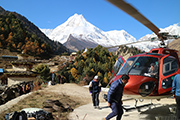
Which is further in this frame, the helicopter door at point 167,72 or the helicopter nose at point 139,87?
the helicopter door at point 167,72

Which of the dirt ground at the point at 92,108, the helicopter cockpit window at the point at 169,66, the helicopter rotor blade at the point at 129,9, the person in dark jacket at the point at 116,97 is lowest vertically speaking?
the dirt ground at the point at 92,108

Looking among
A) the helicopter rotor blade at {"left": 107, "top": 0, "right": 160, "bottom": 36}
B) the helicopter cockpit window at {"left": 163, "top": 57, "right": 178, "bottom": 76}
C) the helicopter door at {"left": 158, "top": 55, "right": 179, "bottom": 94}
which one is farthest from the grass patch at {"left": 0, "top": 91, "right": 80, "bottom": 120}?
the helicopter rotor blade at {"left": 107, "top": 0, "right": 160, "bottom": 36}

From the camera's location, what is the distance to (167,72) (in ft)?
20.0

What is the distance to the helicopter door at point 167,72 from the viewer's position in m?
5.89

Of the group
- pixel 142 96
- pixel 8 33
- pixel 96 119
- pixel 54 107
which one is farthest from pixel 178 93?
pixel 8 33

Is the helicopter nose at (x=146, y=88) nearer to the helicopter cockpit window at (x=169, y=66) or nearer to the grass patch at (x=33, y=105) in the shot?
the helicopter cockpit window at (x=169, y=66)

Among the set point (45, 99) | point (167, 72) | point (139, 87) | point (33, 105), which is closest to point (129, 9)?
point (139, 87)

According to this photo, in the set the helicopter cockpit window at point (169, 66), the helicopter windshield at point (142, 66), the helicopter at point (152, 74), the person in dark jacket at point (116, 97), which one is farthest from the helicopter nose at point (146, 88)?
the person in dark jacket at point (116, 97)

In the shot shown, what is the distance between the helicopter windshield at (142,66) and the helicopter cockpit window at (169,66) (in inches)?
12.4

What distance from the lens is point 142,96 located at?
5715mm

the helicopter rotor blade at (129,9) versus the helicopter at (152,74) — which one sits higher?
the helicopter rotor blade at (129,9)

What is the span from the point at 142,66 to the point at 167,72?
0.88m

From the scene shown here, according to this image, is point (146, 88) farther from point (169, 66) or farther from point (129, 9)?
point (129, 9)

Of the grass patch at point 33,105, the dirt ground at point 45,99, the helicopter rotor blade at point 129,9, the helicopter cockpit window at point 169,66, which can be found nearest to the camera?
the helicopter rotor blade at point 129,9
